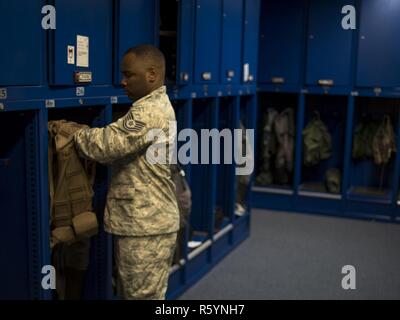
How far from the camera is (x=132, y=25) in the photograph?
2.82 m

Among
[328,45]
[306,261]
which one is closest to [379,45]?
[328,45]

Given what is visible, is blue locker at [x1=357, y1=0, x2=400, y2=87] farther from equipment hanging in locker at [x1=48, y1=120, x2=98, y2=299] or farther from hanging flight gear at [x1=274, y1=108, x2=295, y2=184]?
equipment hanging in locker at [x1=48, y1=120, x2=98, y2=299]

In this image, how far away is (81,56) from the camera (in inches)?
96.2

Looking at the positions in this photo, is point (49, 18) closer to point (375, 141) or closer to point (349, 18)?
point (349, 18)

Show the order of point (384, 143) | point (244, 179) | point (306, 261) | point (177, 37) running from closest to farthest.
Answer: point (177, 37)
point (306, 261)
point (244, 179)
point (384, 143)

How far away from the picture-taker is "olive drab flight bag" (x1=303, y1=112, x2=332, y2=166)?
6.29m

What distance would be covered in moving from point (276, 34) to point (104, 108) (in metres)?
3.96

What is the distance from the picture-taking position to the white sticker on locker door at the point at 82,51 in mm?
2410

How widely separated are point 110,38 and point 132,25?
0.65 ft

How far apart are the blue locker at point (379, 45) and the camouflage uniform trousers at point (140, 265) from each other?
13.3 ft

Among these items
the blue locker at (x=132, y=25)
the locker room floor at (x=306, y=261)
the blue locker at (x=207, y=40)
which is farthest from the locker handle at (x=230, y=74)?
the locker room floor at (x=306, y=261)

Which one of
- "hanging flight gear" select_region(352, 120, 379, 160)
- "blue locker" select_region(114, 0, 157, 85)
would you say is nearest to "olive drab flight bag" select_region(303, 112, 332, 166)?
"hanging flight gear" select_region(352, 120, 379, 160)

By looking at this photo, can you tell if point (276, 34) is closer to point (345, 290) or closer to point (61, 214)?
point (345, 290)

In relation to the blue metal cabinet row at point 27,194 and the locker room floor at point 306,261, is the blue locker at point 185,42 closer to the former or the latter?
the blue metal cabinet row at point 27,194
